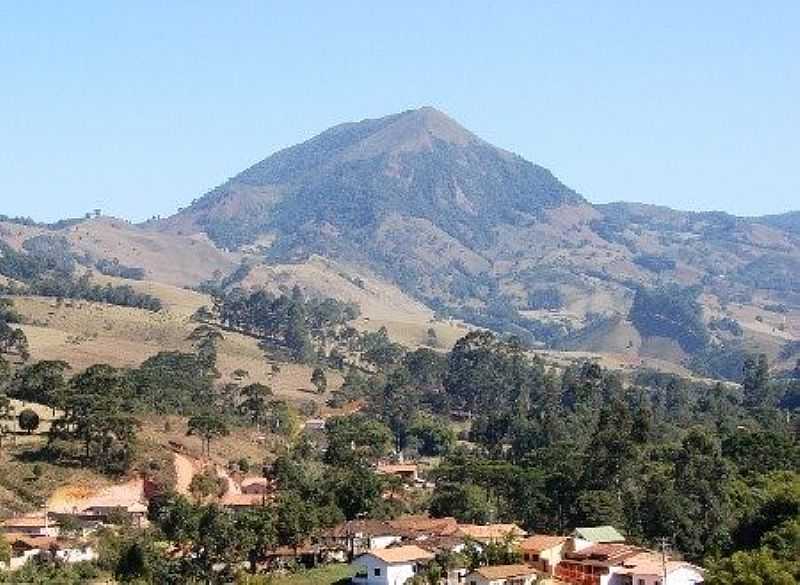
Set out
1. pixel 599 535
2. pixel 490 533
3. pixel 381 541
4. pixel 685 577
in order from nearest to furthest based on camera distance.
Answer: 1. pixel 685 577
2. pixel 381 541
3. pixel 599 535
4. pixel 490 533

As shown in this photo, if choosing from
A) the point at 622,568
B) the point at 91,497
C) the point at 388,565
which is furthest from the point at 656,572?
the point at 91,497

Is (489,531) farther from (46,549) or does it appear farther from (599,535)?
(46,549)

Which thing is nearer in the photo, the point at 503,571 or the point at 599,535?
the point at 503,571

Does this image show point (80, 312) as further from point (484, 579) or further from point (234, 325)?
point (484, 579)

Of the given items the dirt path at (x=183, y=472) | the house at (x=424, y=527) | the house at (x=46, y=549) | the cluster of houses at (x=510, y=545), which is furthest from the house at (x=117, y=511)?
the house at (x=424, y=527)

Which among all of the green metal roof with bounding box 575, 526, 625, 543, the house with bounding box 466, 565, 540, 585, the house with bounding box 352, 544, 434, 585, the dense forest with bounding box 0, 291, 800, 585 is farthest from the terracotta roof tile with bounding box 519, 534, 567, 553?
the dense forest with bounding box 0, 291, 800, 585

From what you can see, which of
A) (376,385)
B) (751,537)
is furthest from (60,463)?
(376,385)

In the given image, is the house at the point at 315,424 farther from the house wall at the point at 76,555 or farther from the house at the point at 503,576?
the house at the point at 503,576
